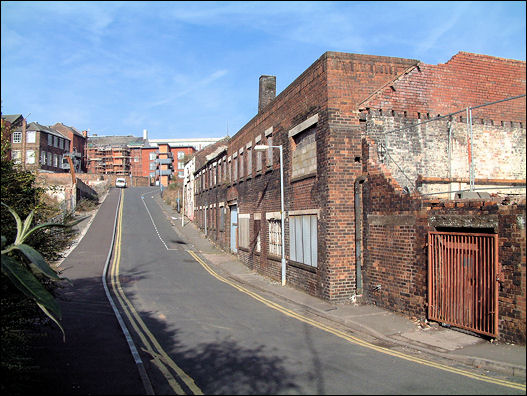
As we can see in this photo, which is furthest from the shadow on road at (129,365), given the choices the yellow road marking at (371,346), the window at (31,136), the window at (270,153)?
the window at (31,136)

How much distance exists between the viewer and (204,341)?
30.8 feet

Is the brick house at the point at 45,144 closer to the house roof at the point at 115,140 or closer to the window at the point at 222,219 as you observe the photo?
the house roof at the point at 115,140

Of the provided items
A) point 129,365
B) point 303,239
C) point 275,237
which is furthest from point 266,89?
point 129,365

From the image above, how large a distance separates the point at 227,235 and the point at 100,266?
874cm

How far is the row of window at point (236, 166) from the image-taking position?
2125cm

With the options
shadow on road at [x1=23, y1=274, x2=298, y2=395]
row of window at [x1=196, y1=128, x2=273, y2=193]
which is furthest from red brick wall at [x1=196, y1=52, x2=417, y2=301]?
row of window at [x1=196, y1=128, x2=273, y2=193]

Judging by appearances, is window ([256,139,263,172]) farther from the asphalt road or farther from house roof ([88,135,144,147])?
house roof ([88,135,144,147])

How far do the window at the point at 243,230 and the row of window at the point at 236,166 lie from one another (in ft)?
7.62

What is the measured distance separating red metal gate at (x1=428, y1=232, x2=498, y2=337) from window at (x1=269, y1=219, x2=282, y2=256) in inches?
349

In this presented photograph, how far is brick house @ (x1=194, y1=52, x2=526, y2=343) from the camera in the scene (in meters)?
11.3

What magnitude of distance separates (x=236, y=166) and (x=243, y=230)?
4.50m

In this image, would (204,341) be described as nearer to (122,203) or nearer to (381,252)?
(381,252)

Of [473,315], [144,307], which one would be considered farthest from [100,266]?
[473,315]

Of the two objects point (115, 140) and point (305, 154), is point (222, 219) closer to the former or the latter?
point (305, 154)
